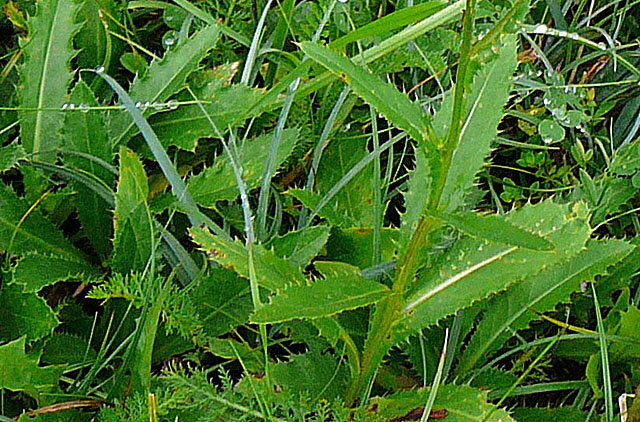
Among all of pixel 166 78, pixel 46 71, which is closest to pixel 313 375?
pixel 166 78

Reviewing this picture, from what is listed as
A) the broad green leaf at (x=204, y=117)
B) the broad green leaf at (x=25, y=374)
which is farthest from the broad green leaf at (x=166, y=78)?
the broad green leaf at (x=25, y=374)

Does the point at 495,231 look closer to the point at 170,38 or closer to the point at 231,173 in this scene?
the point at 231,173

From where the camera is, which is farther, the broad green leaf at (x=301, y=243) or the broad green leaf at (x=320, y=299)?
the broad green leaf at (x=301, y=243)

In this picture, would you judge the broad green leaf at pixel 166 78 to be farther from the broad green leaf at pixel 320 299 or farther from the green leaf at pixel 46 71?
the broad green leaf at pixel 320 299

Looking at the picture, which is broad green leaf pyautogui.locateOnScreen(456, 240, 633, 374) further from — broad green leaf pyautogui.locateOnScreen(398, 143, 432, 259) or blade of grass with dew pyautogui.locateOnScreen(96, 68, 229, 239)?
blade of grass with dew pyautogui.locateOnScreen(96, 68, 229, 239)

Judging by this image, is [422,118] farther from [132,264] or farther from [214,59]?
[214,59]

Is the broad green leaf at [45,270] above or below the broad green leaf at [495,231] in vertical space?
below

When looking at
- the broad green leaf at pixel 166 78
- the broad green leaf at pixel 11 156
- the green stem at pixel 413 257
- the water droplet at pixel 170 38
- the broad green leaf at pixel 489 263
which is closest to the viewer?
the green stem at pixel 413 257
